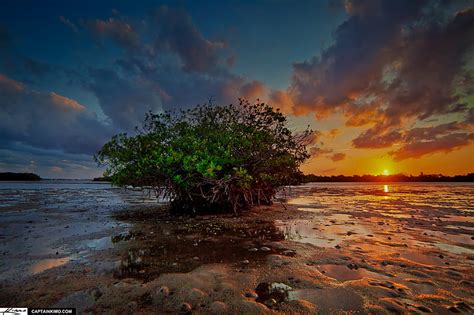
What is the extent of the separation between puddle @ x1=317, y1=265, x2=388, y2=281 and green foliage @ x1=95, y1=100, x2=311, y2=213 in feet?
23.0

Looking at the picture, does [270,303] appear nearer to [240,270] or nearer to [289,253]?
[240,270]

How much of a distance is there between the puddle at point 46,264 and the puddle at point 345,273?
6.23m

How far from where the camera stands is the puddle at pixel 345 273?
16.4ft

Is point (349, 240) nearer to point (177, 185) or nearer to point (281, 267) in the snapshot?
point (281, 267)

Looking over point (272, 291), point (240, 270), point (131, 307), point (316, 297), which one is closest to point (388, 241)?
point (316, 297)

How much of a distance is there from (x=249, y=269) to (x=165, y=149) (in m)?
9.94

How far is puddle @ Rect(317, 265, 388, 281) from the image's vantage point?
16.4ft

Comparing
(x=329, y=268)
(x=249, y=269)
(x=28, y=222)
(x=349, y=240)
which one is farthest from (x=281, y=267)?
(x=28, y=222)

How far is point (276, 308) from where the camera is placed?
3.74 m

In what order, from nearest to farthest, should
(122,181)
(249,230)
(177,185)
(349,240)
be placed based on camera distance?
(349,240)
(249,230)
(177,185)
(122,181)

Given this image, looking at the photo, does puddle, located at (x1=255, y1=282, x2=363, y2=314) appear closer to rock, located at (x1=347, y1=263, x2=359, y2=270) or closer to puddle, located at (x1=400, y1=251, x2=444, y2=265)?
rock, located at (x1=347, y1=263, x2=359, y2=270)

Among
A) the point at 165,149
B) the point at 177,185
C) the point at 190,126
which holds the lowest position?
the point at 177,185
